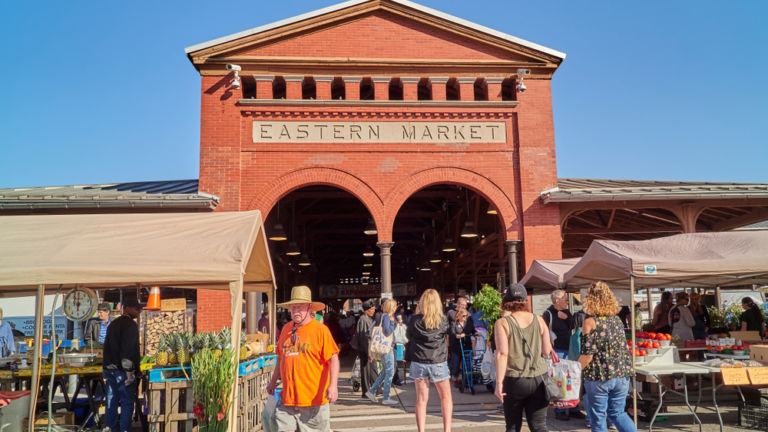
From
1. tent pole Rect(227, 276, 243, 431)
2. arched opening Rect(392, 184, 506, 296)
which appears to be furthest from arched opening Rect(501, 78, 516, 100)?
tent pole Rect(227, 276, 243, 431)

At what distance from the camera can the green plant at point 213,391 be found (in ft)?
19.3

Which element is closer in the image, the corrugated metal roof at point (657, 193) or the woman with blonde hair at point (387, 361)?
the woman with blonde hair at point (387, 361)

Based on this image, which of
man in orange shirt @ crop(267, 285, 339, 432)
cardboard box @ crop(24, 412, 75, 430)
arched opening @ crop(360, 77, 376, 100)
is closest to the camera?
man in orange shirt @ crop(267, 285, 339, 432)

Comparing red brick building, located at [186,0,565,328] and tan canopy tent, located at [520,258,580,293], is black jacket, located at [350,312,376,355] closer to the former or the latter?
red brick building, located at [186,0,565,328]

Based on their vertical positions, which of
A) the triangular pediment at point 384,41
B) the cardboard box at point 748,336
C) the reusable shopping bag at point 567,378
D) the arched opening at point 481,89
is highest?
the triangular pediment at point 384,41

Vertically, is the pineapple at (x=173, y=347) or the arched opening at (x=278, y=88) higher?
the arched opening at (x=278, y=88)

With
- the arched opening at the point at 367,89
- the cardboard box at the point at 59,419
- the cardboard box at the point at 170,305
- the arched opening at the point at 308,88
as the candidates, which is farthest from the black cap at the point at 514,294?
the arched opening at the point at 308,88

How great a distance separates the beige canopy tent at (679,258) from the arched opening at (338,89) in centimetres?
826

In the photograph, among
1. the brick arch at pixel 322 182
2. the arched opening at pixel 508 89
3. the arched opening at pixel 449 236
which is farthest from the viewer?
the arched opening at pixel 449 236

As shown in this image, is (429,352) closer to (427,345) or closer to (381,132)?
(427,345)

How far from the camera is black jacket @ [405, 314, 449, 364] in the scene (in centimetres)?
668

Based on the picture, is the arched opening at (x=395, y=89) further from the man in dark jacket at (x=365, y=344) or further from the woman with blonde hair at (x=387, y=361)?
the woman with blonde hair at (x=387, y=361)

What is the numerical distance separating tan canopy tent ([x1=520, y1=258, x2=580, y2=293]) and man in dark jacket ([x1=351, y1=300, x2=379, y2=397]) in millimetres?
3351

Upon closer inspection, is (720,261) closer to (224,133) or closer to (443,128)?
(443,128)
